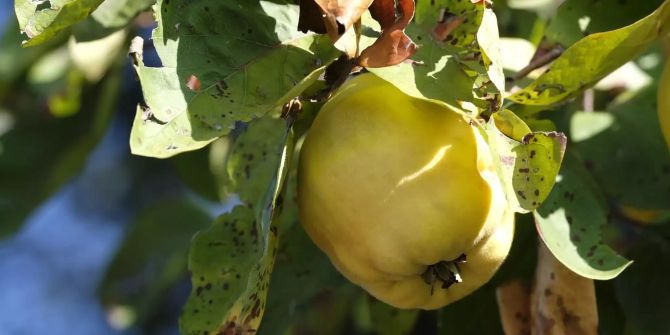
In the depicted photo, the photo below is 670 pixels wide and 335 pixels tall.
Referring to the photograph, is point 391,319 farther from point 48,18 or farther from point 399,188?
point 48,18

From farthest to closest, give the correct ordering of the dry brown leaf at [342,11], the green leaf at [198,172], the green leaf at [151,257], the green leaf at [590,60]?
the green leaf at [151,257] < the green leaf at [198,172] < the green leaf at [590,60] < the dry brown leaf at [342,11]

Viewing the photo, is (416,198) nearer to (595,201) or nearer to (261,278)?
(261,278)

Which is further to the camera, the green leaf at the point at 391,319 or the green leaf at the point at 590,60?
the green leaf at the point at 391,319

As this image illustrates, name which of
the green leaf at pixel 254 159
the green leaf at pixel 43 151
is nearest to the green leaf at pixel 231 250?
the green leaf at pixel 254 159

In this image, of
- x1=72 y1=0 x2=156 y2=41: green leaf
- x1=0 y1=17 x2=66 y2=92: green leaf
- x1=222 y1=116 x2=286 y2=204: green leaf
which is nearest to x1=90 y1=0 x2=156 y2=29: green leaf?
x1=72 y1=0 x2=156 y2=41: green leaf

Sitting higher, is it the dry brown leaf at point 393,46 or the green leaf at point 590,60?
the dry brown leaf at point 393,46

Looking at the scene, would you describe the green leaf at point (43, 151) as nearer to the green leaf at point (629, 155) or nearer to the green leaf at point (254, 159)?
the green leaf at point (254, 159)
